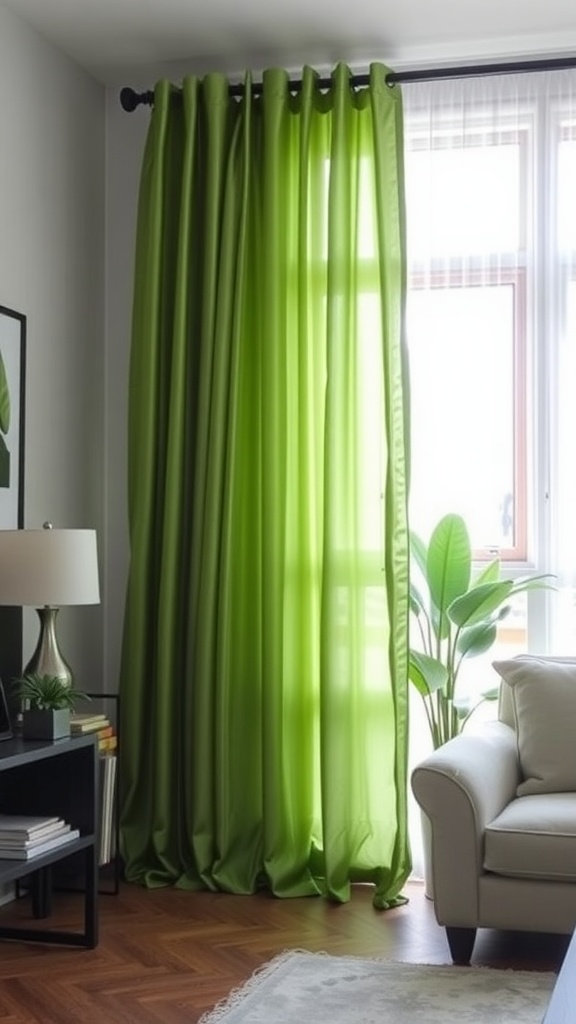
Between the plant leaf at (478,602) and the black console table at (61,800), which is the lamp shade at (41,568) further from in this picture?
the plant leaf at (478,602)

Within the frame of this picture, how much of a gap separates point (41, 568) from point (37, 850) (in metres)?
0.75

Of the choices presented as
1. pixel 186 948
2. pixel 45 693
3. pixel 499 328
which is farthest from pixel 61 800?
pixel 499 328

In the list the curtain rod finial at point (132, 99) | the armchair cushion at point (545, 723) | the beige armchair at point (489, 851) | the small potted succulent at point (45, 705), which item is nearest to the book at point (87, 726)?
the small potted succulent at point (45, 705)

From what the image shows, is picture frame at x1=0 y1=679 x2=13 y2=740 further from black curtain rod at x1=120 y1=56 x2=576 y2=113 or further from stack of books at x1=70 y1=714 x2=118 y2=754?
black curtain rod at x1=120 y1=56 x2=576 y2=113

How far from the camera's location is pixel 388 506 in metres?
4.45

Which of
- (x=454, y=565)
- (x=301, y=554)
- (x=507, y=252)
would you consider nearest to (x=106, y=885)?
(x=301, y=554)

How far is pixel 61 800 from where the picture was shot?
156 inches

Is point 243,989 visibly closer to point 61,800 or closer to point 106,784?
point 61,800

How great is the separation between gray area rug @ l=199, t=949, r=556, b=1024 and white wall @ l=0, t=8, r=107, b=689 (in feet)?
4.73

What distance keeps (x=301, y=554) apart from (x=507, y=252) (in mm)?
1231

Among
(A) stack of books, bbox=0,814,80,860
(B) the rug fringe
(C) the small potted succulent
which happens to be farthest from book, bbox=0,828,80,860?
(B) the rug fringe

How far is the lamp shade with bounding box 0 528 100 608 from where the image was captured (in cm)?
379

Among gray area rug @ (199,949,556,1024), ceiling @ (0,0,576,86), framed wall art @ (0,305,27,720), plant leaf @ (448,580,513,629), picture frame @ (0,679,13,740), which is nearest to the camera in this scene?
gray area rug @ (199,949,556,1024)

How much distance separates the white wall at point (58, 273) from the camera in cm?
438
